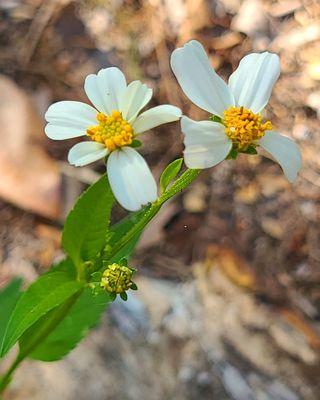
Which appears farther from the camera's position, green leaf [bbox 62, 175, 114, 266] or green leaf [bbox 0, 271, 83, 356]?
green leaf [bbox 62, 175, 114, 266]

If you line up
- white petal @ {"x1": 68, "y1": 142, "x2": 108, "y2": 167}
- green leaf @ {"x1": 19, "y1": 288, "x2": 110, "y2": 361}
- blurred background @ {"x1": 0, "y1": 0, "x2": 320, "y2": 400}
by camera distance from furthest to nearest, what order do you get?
blurred background @ {"x1": 0, "y1": 0, "x2": 320, "y2": 400} < green leaf @ {"x1": 19, "y1": 288, "x2": 110, "y2": 361} < white petal @ {"x1": 68, "y1": 142, "x2": 108, "y2": 167}

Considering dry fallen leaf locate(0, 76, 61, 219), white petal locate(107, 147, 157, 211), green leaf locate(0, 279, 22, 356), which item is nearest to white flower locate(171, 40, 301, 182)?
white petal locate(107, 147, 157, 211)

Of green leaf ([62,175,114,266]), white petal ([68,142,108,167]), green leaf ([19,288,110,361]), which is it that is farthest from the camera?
green leaf ([19,288,110,361])

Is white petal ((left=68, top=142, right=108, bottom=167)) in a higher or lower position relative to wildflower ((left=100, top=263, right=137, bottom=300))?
higher

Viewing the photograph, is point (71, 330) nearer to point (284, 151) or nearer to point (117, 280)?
point (117, 280)

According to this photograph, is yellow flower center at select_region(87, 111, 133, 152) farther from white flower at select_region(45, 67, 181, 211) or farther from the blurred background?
the blurred background

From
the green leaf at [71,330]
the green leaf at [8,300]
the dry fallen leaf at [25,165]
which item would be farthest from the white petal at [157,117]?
the dry fallen leaf at [25,165]
